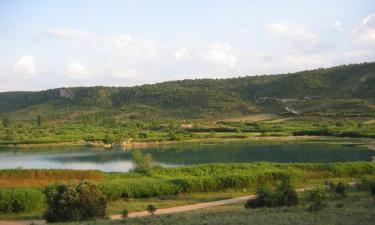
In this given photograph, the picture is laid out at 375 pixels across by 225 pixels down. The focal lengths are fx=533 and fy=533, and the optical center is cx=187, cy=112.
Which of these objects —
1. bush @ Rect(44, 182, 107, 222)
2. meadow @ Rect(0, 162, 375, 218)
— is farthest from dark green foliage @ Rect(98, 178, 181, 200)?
bush @ Rect(44, 182, 107, 222)

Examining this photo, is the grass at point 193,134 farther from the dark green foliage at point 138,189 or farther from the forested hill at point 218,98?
the dark green foliage at point 138,189

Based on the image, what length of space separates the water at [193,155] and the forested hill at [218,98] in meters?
44.3

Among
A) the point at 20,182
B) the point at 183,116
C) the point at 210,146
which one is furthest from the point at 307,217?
the point at 183,116

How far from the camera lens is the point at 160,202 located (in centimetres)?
2938

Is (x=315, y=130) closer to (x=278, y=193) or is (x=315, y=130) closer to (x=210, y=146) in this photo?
(x=210, y=146)

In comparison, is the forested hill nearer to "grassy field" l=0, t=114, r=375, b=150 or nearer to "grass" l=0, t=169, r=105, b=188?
"grassy field" l=0, t=114, r=375, b=150

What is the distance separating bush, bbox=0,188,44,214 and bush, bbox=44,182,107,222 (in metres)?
5.00

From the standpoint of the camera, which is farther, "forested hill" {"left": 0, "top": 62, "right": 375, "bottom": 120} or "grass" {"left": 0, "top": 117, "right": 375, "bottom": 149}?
"forested hill" {"left": 0, "top": 62, "right": 375, "bottom": 120}

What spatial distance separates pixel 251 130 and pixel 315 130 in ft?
40.7

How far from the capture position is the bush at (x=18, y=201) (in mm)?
26781

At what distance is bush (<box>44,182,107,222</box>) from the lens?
21.8 metres

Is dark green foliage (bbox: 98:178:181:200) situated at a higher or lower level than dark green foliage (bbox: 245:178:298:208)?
lower

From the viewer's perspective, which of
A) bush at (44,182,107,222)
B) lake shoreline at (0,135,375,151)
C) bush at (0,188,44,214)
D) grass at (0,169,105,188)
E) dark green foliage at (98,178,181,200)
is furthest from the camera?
lake shoreline at (0,135,375,151)

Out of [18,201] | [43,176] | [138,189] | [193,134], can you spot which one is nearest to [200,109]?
[193,134]
